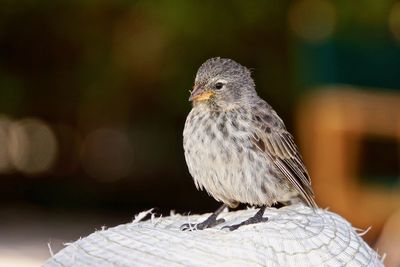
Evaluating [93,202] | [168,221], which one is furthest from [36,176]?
[168,221]

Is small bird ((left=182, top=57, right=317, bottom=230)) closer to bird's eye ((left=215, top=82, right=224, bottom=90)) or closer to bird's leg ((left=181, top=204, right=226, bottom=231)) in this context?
bird's eye ((left=215, top=82, right=224, bottom=90))

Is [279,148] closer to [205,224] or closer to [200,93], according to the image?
[200,93]

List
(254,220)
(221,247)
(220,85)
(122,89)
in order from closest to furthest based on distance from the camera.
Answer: (221,247), (254,220), (220,85), (122,89)

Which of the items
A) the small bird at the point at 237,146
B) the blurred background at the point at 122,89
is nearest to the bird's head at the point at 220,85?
the small bird at the point at 237,146

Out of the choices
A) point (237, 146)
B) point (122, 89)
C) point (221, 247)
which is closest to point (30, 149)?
point (122, 89)

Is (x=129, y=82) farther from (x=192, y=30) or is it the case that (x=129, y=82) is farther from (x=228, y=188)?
(x=228, y=188)

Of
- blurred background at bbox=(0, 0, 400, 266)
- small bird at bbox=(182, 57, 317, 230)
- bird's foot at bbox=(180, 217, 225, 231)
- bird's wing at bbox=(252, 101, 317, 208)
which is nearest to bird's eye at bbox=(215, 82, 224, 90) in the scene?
small bird at bbox=(182, 57, 317, 230)
